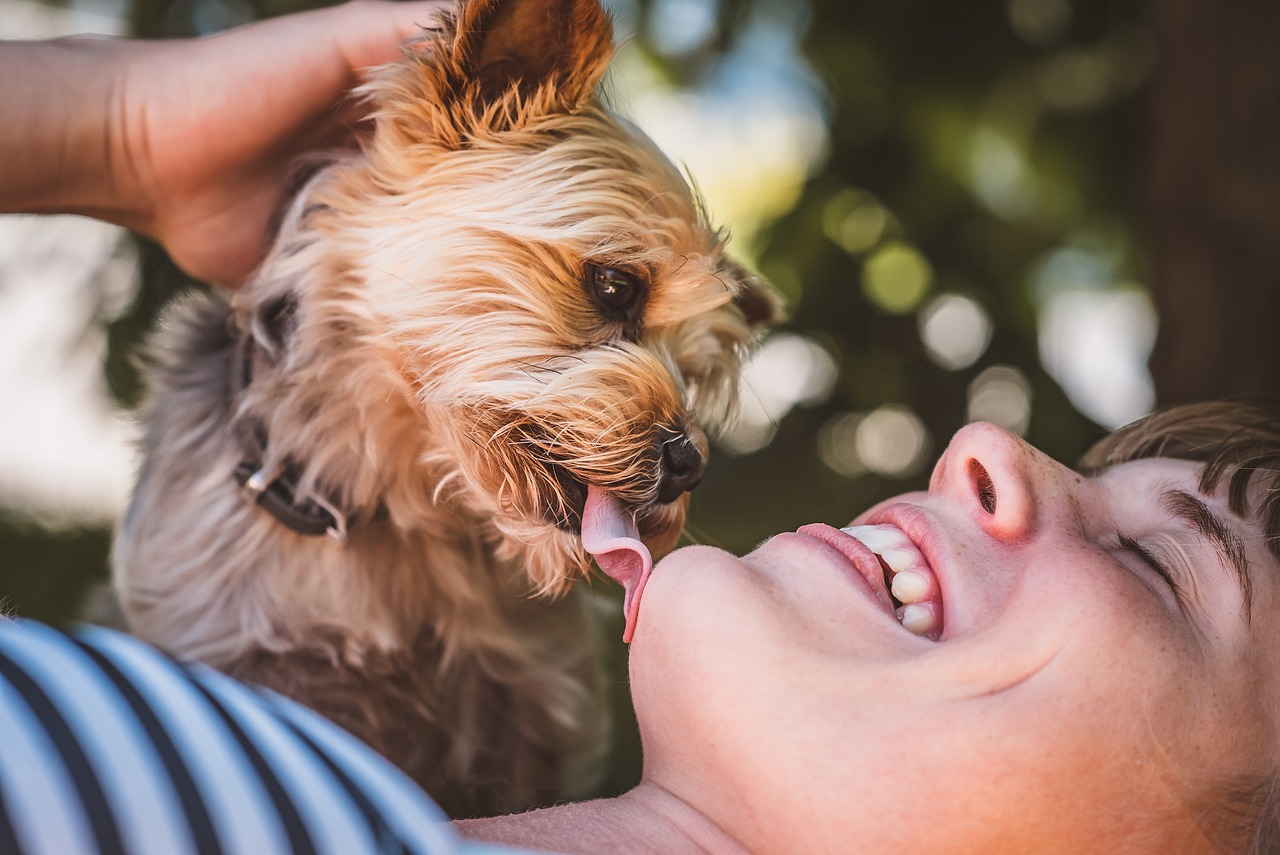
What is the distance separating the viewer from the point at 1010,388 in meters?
4.77

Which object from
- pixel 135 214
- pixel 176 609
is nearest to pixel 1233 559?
pixel 176 609

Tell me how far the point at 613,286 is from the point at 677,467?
0.45 m

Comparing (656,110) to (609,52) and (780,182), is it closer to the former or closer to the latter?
(780,182)

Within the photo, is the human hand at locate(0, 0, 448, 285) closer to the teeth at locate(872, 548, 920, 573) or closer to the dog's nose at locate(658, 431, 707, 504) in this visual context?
the dog's nose at locate(658, 431, 707, 504)

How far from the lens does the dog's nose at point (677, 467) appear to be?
2334 mm

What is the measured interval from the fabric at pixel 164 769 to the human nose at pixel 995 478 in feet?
3.25

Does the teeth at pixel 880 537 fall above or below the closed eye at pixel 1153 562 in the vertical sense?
below

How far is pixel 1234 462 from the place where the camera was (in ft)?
6.04

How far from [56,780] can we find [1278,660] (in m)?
1.67

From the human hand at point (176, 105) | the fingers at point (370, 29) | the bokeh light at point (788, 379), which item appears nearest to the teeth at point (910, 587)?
the human hand at point (176, 105)

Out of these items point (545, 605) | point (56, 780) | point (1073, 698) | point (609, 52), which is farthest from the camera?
point (545, 605)

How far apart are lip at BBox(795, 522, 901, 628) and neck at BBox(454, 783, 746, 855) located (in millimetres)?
438

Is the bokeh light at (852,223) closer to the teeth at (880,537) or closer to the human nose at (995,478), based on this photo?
the human nose at (995,478)

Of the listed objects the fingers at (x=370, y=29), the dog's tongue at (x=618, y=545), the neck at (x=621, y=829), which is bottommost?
the neck at (x=621, y=829)
